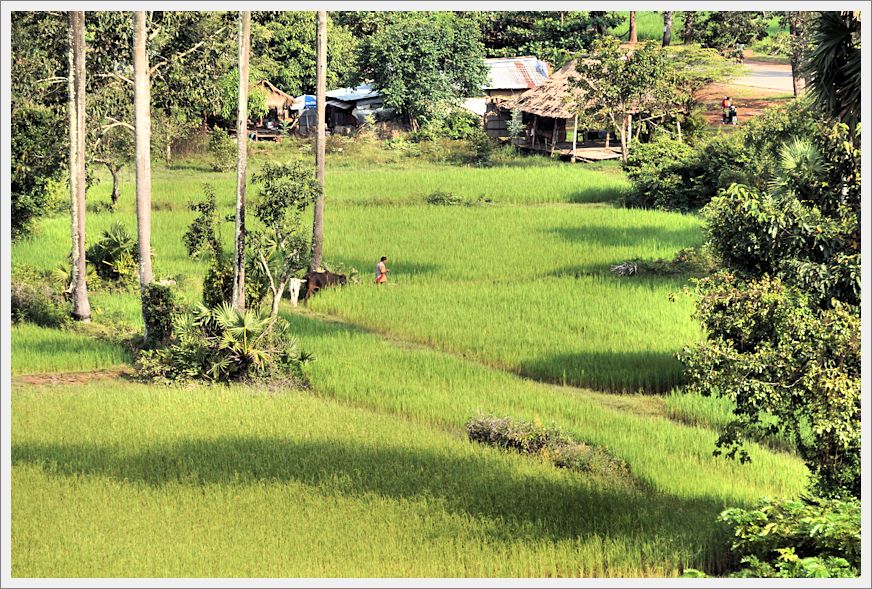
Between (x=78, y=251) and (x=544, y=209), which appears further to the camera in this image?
(x=544, y=209)

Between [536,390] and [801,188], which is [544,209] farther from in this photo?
[801,188]

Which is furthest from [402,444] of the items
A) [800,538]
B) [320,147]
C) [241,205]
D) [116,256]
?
[320,147]

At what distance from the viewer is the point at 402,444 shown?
1580cm

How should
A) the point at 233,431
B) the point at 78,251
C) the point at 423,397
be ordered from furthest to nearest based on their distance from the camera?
the point at 78,251
the point at 423,397
the point at 233,431

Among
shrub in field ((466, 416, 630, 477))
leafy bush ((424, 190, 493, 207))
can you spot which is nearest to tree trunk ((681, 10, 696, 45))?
leafy bush ((424, 190, 493, 207))

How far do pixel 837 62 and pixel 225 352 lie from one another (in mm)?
10251

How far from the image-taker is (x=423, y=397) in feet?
59.0

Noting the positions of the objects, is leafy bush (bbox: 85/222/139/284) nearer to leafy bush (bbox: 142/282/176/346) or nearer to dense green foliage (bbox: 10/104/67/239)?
dense green foliage (bbox: 10/104/67/239)

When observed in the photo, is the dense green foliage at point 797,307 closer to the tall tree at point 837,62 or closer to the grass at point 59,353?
the tall tree at point 837,62

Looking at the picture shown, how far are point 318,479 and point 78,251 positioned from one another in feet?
34.4

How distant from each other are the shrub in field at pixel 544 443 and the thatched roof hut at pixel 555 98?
2663cm

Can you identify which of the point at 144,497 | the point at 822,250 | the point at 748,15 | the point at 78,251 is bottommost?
the point at 144,497

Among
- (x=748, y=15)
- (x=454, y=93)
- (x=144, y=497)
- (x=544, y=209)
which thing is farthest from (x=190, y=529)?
(x=748, y=15)

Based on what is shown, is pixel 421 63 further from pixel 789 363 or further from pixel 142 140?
pixel 789 363
